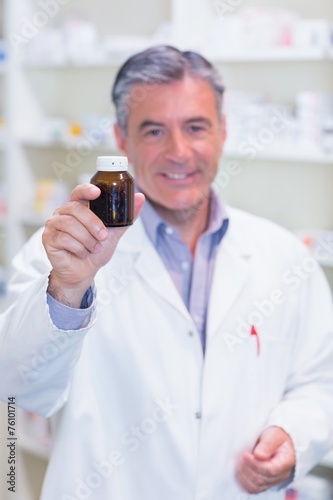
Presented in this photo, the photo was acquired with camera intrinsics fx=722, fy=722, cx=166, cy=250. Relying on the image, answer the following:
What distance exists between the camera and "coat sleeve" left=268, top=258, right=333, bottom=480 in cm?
170

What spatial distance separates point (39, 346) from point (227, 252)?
0.63 meters

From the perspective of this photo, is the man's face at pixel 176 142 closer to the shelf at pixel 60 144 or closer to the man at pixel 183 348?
the man at pixel 183 348

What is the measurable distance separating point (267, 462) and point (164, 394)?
0.28m

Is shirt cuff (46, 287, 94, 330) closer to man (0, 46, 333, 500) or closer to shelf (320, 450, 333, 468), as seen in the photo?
man (0, 46, 333, 500)

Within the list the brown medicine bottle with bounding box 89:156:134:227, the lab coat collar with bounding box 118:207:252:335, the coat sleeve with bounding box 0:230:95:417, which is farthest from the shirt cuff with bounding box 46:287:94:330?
the lab coat collar with bounding box 118:207:252:335

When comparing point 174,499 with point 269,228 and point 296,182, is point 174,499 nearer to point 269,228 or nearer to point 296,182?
point 269,228

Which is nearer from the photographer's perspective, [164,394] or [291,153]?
[164,394]

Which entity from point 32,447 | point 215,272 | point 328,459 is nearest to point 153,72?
point 215,272

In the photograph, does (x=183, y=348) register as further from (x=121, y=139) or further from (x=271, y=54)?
(x=271, y=54)

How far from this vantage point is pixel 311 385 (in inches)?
70.6

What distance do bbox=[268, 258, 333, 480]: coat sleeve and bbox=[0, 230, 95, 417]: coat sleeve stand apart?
0.55 m

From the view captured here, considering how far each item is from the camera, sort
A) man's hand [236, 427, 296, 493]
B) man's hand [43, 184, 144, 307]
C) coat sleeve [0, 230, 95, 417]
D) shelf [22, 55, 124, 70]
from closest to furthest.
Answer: man's hand [43, 184, 144, 307]
coat sleeve [0, 230, 95, 417]
man's hand [236, 427, 296, 493]
shelf [22, 55, 124, 70]

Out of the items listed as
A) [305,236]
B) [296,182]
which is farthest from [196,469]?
[296,182]

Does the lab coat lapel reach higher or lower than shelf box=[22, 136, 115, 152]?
higher
